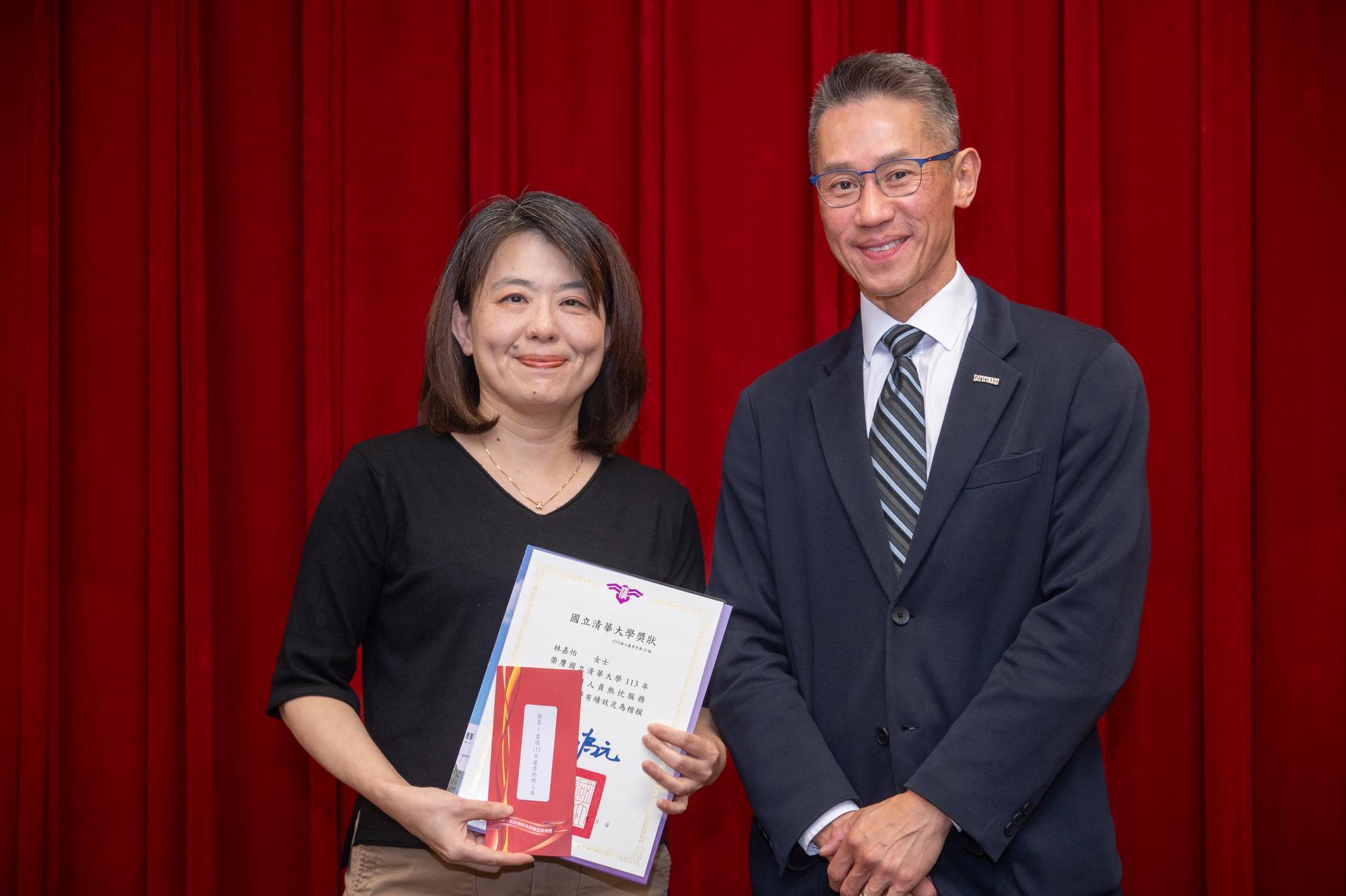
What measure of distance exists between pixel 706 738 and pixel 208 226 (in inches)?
85.0

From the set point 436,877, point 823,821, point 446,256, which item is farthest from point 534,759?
point 446,256

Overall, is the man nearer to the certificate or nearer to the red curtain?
the certificate

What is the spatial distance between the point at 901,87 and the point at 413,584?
1.21m

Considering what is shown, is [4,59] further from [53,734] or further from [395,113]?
[53,734]

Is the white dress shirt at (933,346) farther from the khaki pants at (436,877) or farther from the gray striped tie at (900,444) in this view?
the khaki pants at (436,877)

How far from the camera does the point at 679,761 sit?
165 centimetres

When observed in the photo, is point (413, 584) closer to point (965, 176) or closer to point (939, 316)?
point (939, 316)

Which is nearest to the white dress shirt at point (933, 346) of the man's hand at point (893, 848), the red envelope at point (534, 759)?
the man's hand at point (893, 848)

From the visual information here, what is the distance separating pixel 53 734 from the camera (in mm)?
2914

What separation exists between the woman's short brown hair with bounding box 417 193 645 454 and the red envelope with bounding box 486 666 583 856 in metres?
0.56

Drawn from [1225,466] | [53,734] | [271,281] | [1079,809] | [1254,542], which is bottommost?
[53,734]

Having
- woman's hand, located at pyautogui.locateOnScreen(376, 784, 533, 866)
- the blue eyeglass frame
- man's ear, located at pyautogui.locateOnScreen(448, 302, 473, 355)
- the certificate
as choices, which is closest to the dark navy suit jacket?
the certificate

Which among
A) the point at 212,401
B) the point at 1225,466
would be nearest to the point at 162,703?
the point at 212,401

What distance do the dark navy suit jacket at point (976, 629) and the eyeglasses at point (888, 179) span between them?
0.26 m
